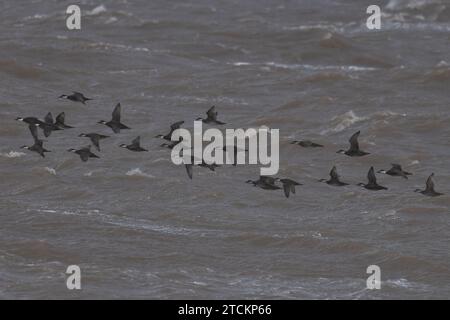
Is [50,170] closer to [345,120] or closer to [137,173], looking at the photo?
[137,173]

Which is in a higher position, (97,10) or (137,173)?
(97,10)

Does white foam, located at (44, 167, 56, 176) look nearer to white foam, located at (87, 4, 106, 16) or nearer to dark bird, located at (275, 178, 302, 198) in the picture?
dark bird, located at (275, 178, 302, 198)

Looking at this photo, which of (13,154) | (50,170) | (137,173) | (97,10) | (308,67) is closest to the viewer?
(50,170)

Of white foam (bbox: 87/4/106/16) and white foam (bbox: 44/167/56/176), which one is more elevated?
white foam (bbox: 87/4/106/16)

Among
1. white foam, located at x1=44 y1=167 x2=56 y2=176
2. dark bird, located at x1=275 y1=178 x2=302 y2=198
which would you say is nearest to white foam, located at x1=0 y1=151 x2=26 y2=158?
white foam, located at x1=44 y1=167 x2=56 y2=176

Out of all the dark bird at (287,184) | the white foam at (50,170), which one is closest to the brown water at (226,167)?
the white foam at (50,170)

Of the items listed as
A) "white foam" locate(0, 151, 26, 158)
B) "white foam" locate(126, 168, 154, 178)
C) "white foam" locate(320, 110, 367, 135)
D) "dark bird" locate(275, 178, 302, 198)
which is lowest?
"dark bird" locate(275, 178, 302, 198)

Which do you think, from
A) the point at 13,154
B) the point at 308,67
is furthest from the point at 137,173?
the point at 308,67
